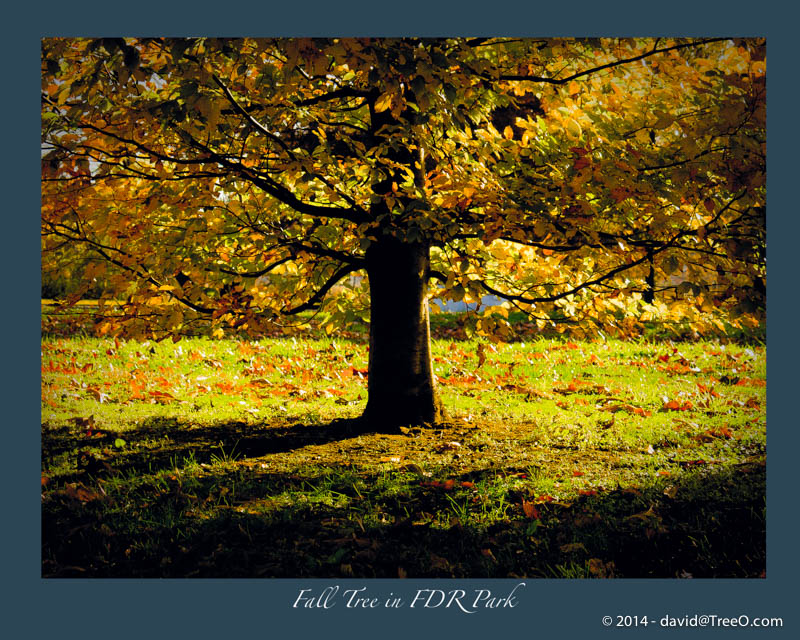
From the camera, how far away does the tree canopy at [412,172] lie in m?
2.88

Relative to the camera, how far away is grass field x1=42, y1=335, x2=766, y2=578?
2.87 meters

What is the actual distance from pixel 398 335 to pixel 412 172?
1.23 m

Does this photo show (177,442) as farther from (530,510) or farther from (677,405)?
(677,405)

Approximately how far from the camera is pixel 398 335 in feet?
14.7

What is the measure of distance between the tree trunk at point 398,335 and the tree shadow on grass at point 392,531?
95 centimetres

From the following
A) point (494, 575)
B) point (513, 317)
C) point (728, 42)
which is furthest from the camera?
point (513, 317)

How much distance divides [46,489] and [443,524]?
247 centimetres

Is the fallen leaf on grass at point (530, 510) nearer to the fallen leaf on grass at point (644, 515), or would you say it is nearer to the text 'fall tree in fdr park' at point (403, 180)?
the fallen leaf on grass at point (644, 515)

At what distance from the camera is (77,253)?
400cm

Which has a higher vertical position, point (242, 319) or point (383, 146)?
point (383, 146)

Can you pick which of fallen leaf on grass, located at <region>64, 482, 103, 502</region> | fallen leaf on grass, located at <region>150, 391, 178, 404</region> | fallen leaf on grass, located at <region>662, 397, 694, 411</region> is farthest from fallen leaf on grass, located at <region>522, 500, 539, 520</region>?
fallen leaf on grass, located at <region>150, 391, 178, 404</region>

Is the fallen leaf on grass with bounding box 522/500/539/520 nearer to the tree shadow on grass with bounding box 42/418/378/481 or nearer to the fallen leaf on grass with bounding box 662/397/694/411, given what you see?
the tree shadow on grass with bounding box 42/418/378/481

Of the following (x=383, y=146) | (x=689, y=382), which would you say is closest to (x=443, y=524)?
(x=383, y=146)

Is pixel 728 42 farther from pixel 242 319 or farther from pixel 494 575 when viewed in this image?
pixel 242 319
